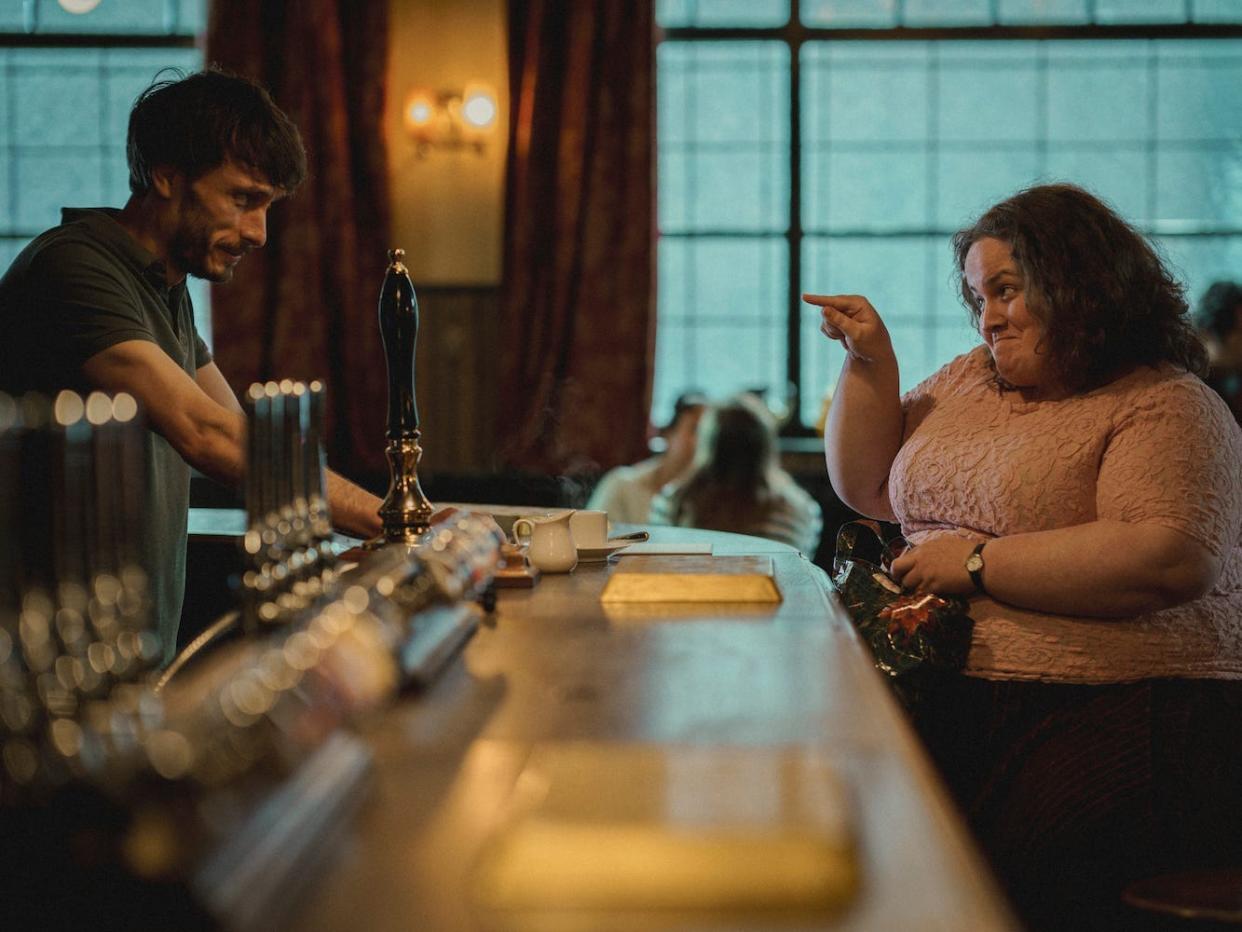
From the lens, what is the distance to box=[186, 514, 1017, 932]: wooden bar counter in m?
0.79

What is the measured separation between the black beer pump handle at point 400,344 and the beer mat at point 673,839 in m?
1.31

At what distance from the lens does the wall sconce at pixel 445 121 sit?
6.41 meters

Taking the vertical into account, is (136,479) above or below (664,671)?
above

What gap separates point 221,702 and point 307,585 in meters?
0.56

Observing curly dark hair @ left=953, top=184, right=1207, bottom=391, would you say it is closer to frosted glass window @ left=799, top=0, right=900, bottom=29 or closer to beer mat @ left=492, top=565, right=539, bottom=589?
beer mat @ left=492, top=565, right=539, bottom=589

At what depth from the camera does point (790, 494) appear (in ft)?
14.1

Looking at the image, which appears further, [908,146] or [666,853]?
[908,146]

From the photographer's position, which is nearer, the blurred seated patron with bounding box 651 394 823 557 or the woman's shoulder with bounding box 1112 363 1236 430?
the woman's shoulder with bounding box 1112 363 1236 430

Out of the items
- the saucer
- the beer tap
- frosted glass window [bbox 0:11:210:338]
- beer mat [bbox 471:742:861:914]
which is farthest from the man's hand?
frosted glass window [bbox 0:11:210:338]

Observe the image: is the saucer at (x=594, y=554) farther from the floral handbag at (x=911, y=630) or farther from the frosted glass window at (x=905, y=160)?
the frosted glass window at (x=905, y=160)

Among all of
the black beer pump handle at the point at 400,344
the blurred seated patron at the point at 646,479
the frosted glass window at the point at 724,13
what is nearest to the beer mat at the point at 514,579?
the black beer pump handle at the point at 400,344

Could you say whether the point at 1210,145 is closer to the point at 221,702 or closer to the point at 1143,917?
the point at 1143,917

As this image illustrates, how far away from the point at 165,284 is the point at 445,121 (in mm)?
4145

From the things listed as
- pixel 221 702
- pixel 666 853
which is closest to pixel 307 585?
pixel 221 702
